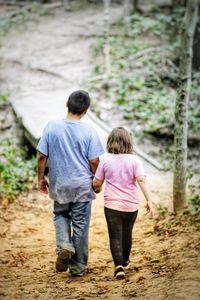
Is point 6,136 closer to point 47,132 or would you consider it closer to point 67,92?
point 67,92

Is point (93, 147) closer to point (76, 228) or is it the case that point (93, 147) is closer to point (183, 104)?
point (76, 228)

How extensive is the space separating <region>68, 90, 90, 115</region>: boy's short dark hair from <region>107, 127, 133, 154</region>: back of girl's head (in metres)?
0.44

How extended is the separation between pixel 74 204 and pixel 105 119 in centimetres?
573

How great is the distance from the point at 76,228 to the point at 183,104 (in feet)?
8.92

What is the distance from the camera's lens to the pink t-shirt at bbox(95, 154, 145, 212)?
284 centimetres

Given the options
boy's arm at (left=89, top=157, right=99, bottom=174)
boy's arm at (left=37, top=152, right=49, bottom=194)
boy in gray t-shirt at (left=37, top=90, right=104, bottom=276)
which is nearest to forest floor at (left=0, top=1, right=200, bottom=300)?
boy in gray t-shirt at (left=37, top=90, right=104, bottom=276)

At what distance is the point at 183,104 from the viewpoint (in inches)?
177

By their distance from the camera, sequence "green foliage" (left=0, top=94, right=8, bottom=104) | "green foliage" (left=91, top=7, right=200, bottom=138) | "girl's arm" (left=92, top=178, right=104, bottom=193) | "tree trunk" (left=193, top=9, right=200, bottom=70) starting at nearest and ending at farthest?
"girl's arm" (left=92, top=178, right=104, bottom=193)
"green foliage" (left=91, top=7, right=200, bottom=138)
"green foliage" (left=0, top=94, right=8, bottom=104)
"tree trunk" (left=193, top=9, right=200, bottom=70)

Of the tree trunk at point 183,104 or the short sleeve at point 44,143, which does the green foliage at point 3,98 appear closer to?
the tree trunk at point 183,104

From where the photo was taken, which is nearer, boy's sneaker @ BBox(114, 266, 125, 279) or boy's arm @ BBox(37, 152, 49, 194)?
boy's sneaker @ BBox(114, 266, 125, 279)

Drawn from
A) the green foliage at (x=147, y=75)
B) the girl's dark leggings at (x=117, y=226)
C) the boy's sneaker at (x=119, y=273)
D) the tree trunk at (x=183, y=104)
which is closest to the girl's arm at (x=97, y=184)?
the girl's dark leggings at (x=117, y=226)

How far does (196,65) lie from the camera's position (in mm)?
10773

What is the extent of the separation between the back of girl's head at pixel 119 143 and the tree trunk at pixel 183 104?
75.3 inches

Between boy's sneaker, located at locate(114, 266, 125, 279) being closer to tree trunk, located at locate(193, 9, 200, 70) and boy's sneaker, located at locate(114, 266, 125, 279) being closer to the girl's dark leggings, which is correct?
the girl's dark leggings
